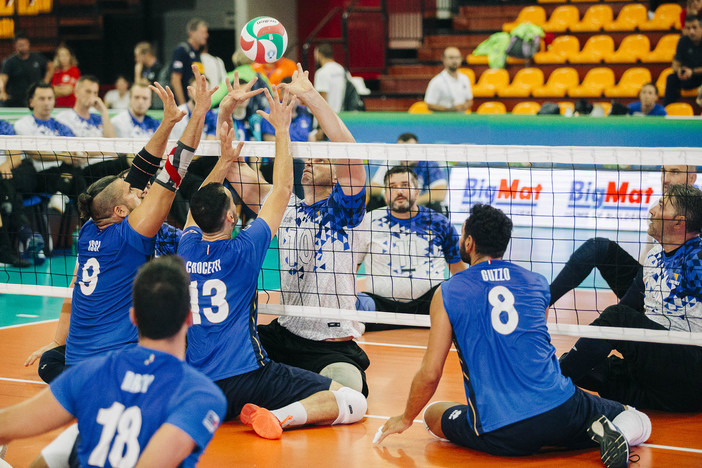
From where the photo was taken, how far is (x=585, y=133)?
12008 mm

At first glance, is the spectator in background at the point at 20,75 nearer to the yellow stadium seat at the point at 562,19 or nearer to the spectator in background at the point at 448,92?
the spectator in background at the point at 448,92

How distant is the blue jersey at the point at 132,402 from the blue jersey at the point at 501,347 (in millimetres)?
1842

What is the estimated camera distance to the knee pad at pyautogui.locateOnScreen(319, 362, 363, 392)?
17.2 feet

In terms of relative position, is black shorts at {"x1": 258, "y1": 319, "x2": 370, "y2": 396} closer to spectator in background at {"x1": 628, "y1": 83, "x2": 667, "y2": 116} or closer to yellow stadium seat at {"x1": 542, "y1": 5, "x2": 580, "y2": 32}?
spectator in background at {"x1": 628, "y1": 83, "x2": 667, "y2": 116}

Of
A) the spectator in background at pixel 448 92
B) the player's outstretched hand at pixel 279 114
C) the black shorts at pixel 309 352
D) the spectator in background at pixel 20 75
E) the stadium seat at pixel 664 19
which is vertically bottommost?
the black shorts at pixel 309 352

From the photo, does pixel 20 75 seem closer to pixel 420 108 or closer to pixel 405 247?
pixel 420 108

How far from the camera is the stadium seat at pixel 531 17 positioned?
17391 millimetres

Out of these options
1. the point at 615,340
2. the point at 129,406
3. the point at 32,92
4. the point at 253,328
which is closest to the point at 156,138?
the point at 253,328

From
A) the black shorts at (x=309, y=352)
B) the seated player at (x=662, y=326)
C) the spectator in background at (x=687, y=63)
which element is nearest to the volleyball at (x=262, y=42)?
→ the black shorts at (x=309, y=352)

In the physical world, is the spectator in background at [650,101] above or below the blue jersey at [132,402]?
above

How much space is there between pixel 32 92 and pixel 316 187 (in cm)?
665

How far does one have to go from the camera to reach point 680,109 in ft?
44.9

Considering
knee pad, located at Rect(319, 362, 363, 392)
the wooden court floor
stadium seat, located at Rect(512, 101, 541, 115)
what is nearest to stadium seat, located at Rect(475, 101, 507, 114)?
stadium seat, located at Rect(512, 101, 541, 115)

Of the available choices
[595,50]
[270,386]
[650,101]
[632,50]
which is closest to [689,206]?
[270,386]
